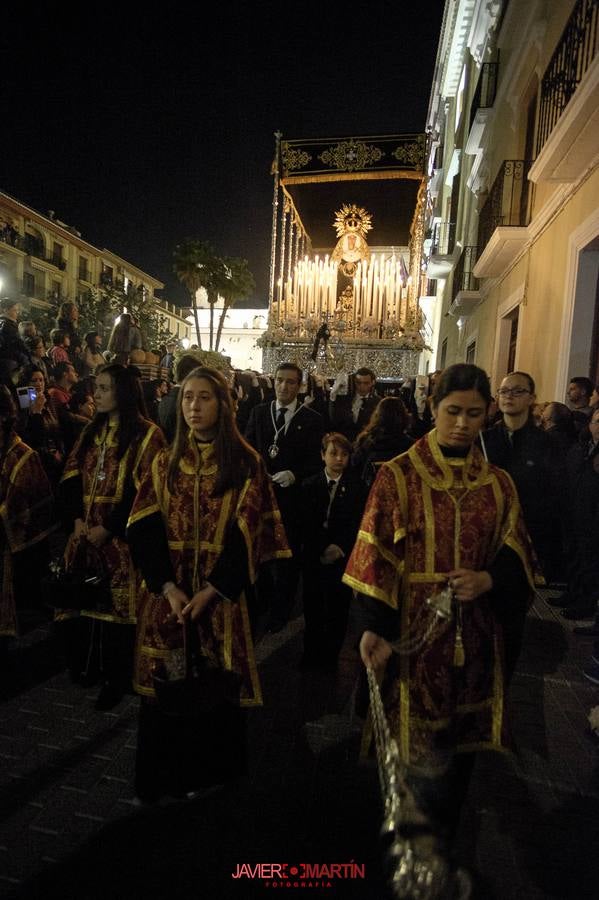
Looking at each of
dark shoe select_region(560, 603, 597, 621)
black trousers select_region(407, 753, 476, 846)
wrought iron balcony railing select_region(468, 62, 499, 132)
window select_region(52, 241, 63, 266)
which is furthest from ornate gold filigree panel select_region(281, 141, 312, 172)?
window select_region(52, 241, 63, 266)

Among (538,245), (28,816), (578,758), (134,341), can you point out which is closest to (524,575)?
(578,758)

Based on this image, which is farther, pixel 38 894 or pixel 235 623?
pixel 235 623

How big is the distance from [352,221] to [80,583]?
1719cm

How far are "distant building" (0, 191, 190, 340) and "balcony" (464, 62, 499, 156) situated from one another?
979 inches

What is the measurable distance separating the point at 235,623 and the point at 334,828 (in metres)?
1.00

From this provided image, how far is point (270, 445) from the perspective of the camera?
521 centimetres

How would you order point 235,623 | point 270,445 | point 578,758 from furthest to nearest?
point 270,445 < point 578,758 < point 235,623

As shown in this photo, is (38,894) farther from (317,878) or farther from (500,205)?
(500,205)

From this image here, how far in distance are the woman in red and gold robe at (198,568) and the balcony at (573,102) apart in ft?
15.6

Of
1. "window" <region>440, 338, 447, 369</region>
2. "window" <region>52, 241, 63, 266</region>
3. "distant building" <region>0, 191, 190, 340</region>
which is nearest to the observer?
"window" <region>440, 338, 447, 369</region>

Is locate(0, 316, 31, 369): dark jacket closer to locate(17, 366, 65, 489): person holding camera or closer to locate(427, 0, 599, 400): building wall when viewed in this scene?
locate(17, 366, 65, 489): person holding camera

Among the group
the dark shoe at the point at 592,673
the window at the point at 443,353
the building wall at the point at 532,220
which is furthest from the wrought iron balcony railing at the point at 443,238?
the dark shoe at the point at 592,673

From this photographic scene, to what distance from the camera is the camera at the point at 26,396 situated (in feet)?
18.5

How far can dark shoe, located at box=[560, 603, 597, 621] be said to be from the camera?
5270 millimetres
